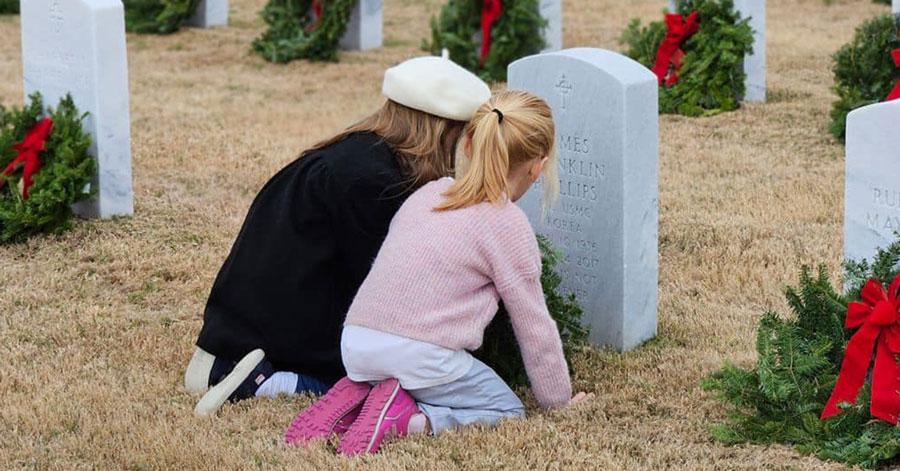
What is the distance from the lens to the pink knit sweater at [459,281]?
414cm

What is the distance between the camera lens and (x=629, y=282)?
201 inches

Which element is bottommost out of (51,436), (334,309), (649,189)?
(51,436)

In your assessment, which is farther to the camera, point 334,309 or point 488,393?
point 334,309

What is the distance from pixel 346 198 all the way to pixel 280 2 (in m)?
8.71

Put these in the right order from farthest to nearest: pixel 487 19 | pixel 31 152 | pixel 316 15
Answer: pixel 316 15
pixel 487 19
pixel 31 152

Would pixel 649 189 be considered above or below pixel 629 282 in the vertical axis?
above

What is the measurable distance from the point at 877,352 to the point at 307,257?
1.91 meters

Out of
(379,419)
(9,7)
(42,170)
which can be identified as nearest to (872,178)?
(379,419)

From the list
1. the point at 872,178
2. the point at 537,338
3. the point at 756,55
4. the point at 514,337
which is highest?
the point at 872,178

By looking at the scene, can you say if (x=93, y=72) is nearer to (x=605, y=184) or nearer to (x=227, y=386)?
(x=227, y=386)

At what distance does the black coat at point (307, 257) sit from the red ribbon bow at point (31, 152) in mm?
2598

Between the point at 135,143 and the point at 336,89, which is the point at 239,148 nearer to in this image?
the point at 135,143

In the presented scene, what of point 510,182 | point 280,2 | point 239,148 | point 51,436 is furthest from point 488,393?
point 280,2

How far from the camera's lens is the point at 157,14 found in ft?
46.8
